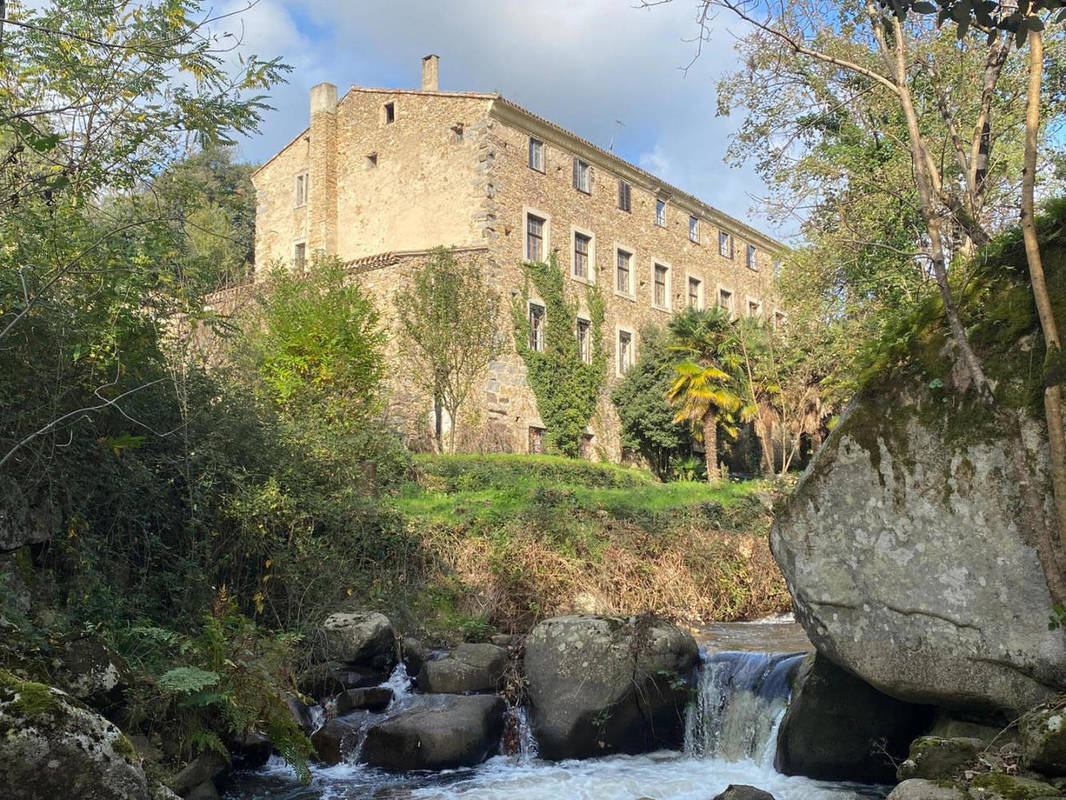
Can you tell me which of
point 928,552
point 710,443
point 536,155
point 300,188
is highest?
point 536,155

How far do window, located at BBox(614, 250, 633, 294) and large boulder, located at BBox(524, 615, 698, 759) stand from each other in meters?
25.4

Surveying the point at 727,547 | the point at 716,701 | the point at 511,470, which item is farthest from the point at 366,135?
the point at 716,701

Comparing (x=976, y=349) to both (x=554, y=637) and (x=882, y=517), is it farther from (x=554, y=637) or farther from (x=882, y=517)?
(x=554, y=637)

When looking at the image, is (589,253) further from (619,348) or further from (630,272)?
(619,348)

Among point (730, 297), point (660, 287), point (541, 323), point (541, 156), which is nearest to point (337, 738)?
point (541, 323)

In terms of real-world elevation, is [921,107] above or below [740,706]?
above

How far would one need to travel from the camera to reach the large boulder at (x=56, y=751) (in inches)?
182

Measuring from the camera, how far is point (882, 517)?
660 cm

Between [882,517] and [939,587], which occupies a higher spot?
[882,517]

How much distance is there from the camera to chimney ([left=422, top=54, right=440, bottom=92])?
31.9 meters

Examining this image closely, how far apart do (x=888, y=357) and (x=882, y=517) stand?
4.19 ft

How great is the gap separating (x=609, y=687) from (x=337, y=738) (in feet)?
9.29

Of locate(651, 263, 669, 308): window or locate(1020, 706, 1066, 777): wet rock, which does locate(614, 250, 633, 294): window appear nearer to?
locate(651, 263, 669, 308): window

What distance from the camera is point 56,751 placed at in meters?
4.74
